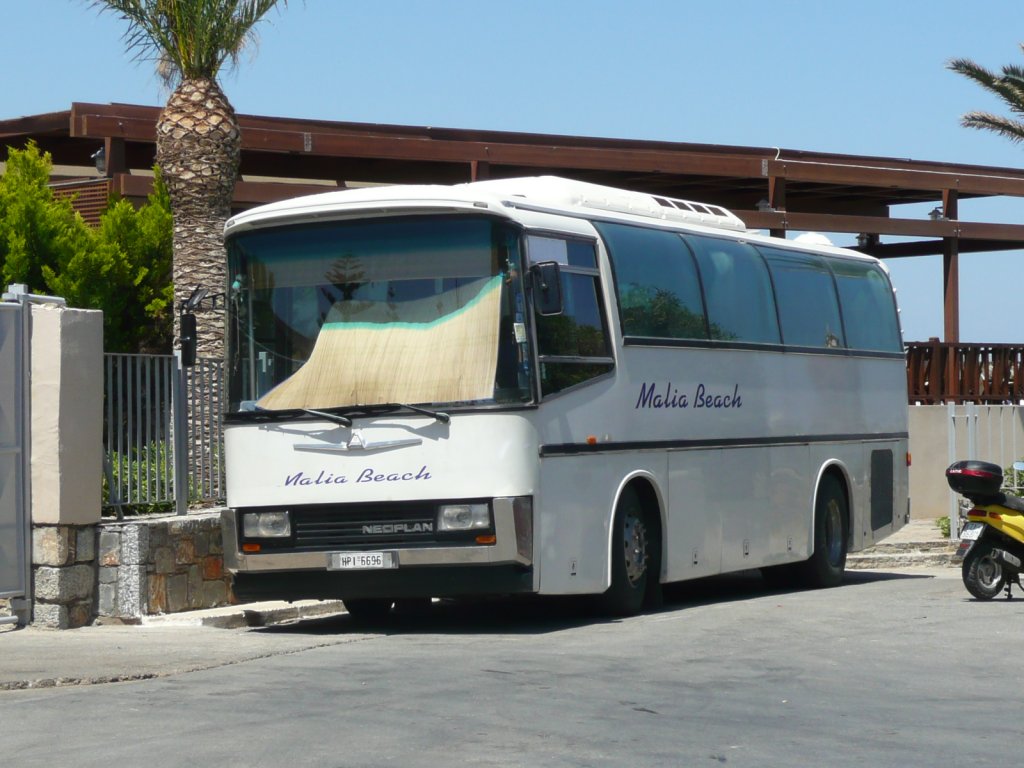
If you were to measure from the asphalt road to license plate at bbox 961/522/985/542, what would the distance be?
163 centimetres

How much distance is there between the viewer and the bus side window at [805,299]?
17578 mm

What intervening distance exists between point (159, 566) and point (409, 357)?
3.05 meters

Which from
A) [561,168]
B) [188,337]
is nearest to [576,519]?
[188,337]

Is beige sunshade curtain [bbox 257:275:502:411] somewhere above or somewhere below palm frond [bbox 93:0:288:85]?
below

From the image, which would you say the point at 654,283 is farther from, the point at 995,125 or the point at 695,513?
the point at 995,125

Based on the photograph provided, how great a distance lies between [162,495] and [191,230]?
5.05 metres

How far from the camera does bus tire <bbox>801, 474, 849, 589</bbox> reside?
60.0 feet

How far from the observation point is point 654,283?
15.1m

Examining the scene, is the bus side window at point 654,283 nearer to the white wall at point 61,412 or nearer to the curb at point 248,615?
the curb at point 248,615

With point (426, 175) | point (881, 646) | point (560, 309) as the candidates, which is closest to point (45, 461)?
point (560, 309)

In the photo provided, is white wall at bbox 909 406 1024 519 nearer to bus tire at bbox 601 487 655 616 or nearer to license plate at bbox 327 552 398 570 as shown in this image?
bus tire at bbox 601 487 655 616

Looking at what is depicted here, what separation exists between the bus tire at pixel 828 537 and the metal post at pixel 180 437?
21.7ft

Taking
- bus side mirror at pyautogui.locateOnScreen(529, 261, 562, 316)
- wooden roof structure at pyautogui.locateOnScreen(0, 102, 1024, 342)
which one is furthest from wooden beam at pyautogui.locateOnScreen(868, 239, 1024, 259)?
bus side mirror at pyautogui.locateOnScreen(529, 261, 562, 316)

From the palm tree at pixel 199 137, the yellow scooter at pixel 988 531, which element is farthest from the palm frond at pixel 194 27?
the yellow scooter at pixel 988 531
